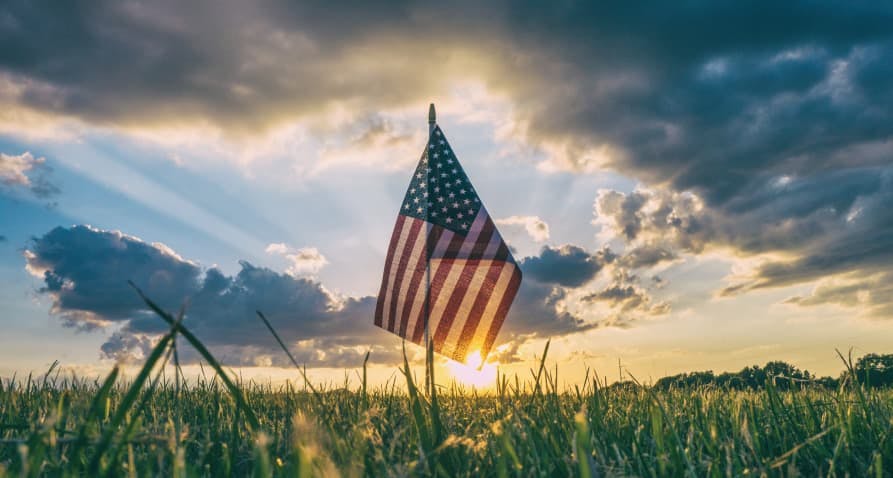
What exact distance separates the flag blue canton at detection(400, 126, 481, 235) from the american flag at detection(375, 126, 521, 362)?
0.06ft

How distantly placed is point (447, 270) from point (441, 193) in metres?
1.39

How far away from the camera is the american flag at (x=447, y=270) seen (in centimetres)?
1081

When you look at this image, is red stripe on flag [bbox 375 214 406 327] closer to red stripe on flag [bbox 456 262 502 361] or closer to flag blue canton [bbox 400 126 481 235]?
flag blue canton [bbox 400 126 481 235]

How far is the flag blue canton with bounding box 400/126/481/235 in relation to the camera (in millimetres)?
11344

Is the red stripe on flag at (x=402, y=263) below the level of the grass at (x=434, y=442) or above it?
above

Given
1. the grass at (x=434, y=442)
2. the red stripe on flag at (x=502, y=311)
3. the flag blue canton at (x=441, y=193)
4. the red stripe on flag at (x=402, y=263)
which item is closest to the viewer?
the grass at (x=434, y=442)

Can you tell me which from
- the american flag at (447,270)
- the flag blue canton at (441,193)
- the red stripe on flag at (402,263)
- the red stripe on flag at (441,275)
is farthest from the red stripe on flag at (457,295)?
the red stripe on flag at (402,263)

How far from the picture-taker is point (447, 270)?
36.7 feet

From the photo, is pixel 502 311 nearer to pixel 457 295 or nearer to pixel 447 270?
pixel 457 295

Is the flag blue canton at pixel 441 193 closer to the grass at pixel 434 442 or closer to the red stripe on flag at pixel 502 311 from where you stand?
the red stripe on flag at pixel 502 311

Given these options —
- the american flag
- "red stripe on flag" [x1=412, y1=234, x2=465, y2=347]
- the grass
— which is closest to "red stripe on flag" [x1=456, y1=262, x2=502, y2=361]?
the american flag

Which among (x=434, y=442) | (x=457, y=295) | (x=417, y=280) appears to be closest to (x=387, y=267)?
(x=417, y=280)

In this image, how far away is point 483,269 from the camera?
11133 millimetres

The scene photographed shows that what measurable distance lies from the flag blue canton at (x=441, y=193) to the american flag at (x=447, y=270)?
0.02 m
